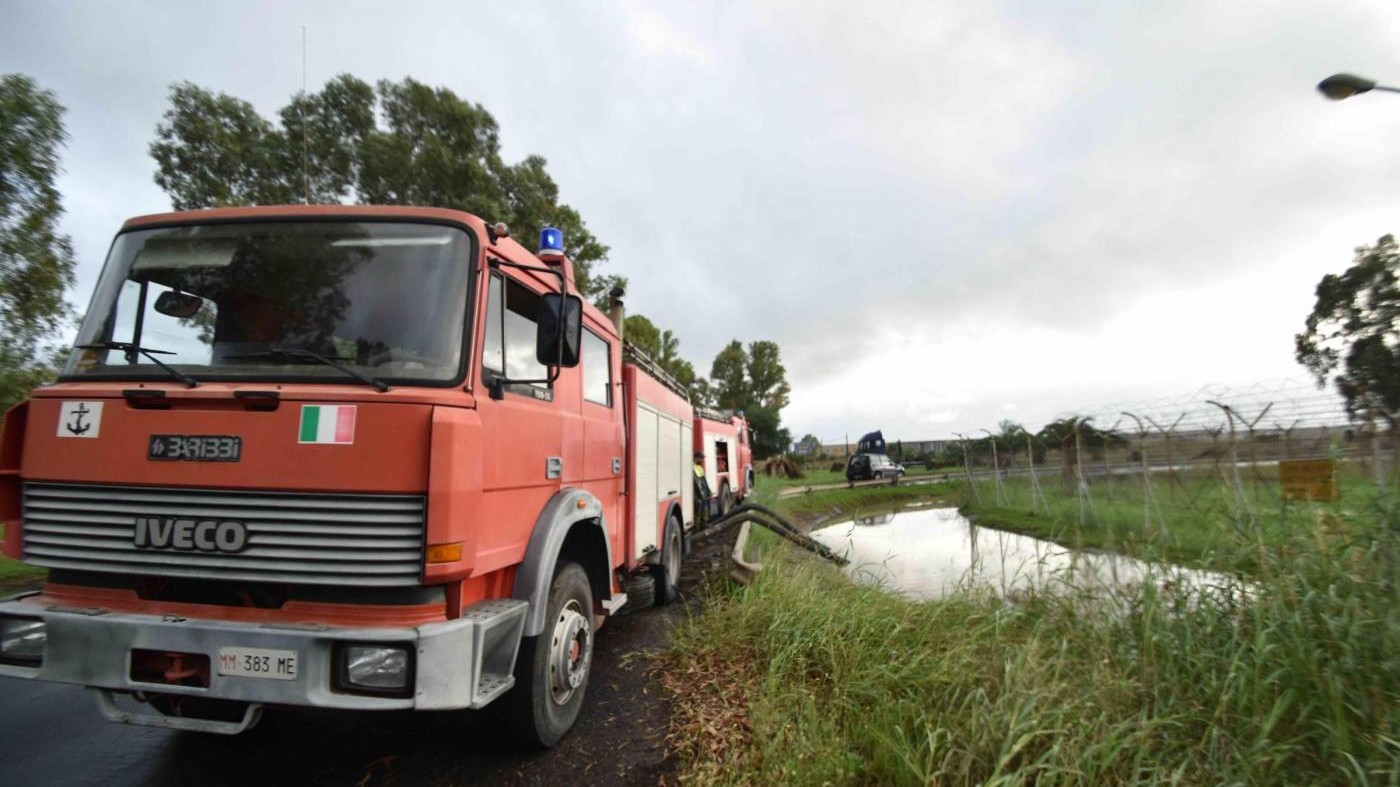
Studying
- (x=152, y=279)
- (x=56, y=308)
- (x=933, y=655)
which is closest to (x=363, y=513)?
(x=152, y=279)

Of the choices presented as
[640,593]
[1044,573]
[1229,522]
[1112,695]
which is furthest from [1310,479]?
[640,593]

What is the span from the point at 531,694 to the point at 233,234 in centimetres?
261

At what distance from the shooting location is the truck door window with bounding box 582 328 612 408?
451cm

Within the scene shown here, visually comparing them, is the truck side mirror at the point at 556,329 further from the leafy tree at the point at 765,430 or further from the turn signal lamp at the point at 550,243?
the leafy tree at the point at 765,430

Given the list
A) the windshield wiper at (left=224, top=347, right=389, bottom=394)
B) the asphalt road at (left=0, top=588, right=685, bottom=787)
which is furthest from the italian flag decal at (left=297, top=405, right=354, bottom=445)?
the asphalt road at (left=0, top=588, right=685, bottom=787)

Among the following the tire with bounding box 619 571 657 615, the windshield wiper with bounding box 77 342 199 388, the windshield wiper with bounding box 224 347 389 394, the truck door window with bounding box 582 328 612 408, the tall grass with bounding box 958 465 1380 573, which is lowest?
the tire with bounding box 619 571 657 615

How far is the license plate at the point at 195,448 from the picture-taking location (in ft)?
8.30

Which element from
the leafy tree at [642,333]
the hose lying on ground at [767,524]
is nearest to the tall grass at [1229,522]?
the hose lying on ground at [767,524]

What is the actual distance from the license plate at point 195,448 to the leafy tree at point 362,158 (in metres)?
9.29

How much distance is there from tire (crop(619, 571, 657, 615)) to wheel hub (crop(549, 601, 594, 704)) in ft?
9.25

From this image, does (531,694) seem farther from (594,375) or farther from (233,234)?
(233,234)

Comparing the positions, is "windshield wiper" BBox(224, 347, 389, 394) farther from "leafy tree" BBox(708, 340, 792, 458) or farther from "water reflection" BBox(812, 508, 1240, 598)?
"leafy tree" BBox(708, 340, 792, 458)

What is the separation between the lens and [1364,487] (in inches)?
143

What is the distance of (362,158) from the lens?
14.6 m
